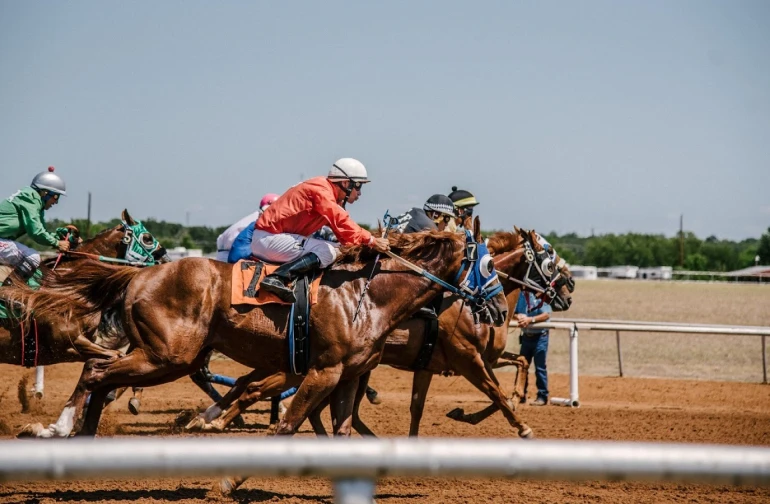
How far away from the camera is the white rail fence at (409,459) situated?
1.74 metres

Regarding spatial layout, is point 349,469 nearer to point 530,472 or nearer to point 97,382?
point 530,472

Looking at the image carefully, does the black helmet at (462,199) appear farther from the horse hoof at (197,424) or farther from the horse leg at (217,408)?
the horse hoof at (197,424)

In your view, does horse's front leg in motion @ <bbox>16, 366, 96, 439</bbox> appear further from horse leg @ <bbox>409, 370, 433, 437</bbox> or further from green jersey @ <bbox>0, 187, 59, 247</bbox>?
horse leg @ <bbox>409, 370, 433, 437</bbox>

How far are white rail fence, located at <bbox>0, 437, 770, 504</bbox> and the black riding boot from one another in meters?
4.52

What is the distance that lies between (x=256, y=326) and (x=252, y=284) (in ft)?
1.05

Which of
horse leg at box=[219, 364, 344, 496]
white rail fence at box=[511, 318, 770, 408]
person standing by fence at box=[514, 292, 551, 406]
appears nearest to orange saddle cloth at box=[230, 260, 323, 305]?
horse leg at box=[219, 364, 344, 496]

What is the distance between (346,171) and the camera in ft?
22.7

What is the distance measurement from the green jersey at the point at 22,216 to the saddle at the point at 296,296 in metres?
2.93

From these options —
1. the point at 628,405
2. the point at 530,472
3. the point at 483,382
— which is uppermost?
A: the point at 530,472

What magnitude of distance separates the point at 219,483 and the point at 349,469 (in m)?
4.83

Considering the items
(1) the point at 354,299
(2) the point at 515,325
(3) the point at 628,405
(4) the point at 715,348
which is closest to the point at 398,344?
(1) the point at 354,299

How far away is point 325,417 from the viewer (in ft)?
35.6

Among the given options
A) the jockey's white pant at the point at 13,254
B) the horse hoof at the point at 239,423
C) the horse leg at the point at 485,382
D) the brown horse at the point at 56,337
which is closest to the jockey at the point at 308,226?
the brown horse at the point at 56,337

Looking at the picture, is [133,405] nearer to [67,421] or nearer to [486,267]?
[67,421]
